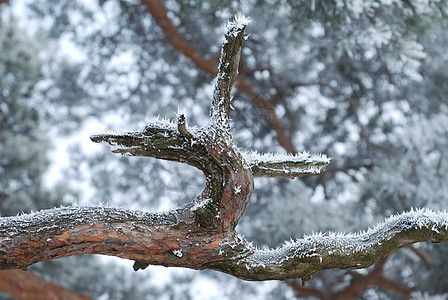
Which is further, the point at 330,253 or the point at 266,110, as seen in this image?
the point at 266,110

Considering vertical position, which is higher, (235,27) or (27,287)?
(27,287)

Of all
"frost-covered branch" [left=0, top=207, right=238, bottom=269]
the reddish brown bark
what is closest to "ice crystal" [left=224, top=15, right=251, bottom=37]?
"frost-covered branch" [left=0, top=207, right=238, bottom=269]

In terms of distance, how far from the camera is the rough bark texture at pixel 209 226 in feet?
4.36

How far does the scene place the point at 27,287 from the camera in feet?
11.3

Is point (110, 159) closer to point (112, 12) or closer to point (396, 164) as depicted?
point (112, 12)

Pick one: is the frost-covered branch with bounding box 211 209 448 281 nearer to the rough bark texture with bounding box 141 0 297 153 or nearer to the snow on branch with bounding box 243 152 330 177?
the snow on branch with bounding box 243 152 330 177

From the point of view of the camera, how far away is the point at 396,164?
344 centimetres

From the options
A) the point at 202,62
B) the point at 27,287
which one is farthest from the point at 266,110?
the point at 27,287

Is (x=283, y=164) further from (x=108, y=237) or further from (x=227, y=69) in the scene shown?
(x=108, y=237)

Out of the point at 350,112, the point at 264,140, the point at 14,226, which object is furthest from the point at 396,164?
the point at 14,226

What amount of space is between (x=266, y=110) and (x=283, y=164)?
2.10 metres

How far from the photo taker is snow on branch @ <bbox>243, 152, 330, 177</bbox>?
4.85 feet

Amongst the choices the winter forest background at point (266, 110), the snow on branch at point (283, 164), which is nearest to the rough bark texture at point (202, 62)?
the winter forest background at point (266, 110)

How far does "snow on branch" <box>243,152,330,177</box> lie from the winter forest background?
1.31 m
